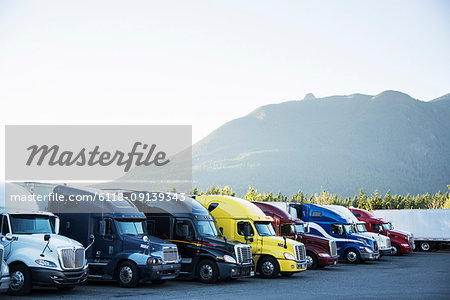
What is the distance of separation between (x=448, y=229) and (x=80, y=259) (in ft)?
115

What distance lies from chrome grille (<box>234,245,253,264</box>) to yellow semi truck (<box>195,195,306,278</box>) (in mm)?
1542

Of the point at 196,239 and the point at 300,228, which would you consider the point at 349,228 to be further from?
the point at 196,239

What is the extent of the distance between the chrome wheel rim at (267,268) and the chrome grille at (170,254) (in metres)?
4.72

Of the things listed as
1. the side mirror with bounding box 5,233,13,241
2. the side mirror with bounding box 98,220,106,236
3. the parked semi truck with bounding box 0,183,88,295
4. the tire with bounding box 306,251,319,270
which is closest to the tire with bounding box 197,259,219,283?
the side mirror with bounding box 98,220,106,236

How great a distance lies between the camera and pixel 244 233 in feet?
76.5

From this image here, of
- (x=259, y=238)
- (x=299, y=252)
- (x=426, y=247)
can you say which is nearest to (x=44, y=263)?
(x=259, y=238)

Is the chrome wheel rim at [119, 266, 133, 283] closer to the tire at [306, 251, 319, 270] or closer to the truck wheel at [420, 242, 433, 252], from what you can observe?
the tire at [306, 251, 319, 270]

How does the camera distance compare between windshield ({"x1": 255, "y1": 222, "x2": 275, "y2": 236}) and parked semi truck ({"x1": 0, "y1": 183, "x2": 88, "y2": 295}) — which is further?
windshield ({"x1": 255, "y1": 222, "x2": 275, "y2": 236})

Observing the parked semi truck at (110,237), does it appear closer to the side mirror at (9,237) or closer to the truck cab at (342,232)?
the side mirror at (9,237)

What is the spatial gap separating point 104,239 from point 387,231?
974 inches

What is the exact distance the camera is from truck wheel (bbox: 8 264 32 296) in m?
16.0

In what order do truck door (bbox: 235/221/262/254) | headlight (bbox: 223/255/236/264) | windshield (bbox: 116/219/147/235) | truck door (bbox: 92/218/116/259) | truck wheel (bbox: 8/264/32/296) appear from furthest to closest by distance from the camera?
truck door (bbox: 235/221/262/254) → headlight (bbox: 223/255/236/264) → windshield (bbox: 116/219/147/235) → truck door (bbox: 92/218/116/259) → truck wheel (bbox: 8/264/32/296)

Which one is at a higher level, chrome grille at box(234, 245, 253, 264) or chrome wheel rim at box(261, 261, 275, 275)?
chrome grille at box(234, 245, 253, 264)

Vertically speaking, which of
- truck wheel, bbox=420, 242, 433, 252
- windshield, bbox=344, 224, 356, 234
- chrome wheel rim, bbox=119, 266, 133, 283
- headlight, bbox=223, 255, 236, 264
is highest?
windshield, bbox=344, 224, 356, 234
